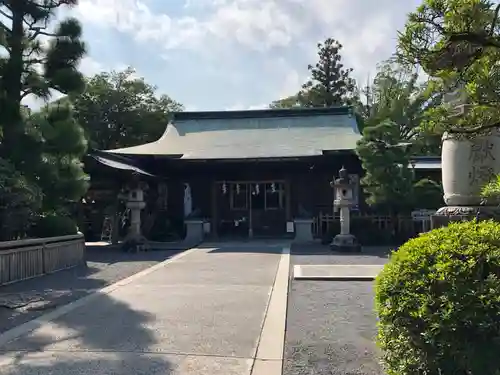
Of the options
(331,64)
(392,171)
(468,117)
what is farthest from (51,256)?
(331,64)

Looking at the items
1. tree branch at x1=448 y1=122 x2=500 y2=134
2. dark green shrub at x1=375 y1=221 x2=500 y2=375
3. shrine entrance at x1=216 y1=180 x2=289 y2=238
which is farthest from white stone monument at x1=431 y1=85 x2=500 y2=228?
shrine entrance at x1=216 y1=180 x2=289 y2=238

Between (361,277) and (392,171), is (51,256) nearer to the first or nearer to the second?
(361,277)

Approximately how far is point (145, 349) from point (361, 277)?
16.8ft

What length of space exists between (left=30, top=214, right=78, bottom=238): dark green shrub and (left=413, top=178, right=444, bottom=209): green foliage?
33.4ft

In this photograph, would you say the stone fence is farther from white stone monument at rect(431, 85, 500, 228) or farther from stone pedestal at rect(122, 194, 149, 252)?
white stone monument at rect(431, 85, 500, 228)

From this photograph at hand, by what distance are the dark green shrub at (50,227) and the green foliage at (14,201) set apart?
115cm

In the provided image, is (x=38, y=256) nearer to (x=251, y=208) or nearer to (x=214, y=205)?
(x=214, y=205)

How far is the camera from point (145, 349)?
4.49m

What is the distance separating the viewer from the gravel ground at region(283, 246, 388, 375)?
13.2 feet

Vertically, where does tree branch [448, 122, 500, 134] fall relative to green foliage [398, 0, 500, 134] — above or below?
below

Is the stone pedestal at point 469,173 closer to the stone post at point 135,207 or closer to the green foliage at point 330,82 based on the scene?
the stone post at point 135,207

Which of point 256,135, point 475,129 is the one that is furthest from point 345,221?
point 475,129

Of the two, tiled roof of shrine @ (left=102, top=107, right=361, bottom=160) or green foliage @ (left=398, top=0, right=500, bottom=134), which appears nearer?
green foliage @ (left=398, top=0, right=500, bottom=134)

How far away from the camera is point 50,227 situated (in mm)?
10484
